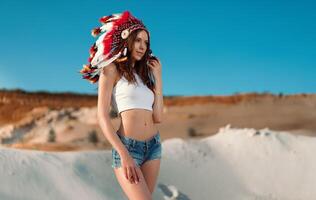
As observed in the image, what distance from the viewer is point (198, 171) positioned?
659 centimetres

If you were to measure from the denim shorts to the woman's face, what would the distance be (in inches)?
14.6

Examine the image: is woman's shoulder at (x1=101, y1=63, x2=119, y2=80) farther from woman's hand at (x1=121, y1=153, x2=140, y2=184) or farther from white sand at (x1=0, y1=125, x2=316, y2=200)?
white sand at (x1=0, y1=125, x2=316, y2=200)

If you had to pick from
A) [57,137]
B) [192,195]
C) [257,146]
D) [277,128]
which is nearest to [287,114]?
[277,128]

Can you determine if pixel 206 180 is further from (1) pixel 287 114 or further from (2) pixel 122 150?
(1) pixel 287 114

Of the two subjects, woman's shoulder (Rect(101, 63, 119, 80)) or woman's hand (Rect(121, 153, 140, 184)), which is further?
woman's shoulder (Rect(101, 63, 119, 80))

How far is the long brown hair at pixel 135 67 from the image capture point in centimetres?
249

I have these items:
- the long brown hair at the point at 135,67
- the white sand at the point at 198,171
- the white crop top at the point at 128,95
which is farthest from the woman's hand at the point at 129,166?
the white sand at the point at 198,171

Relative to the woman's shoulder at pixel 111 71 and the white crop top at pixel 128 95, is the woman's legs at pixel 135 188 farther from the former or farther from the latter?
the woman's shoulder at pixel 111 71

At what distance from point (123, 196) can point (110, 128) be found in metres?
2.92

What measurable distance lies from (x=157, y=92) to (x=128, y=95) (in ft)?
0.62

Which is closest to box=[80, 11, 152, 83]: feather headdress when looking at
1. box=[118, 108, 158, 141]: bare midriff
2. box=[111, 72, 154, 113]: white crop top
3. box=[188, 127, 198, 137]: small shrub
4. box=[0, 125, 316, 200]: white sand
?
box=[111, 72, 154, 113]: white crop top

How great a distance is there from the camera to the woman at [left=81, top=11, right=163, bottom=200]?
2.34 m

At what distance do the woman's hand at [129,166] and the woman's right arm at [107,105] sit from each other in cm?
2

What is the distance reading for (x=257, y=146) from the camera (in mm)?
7297
